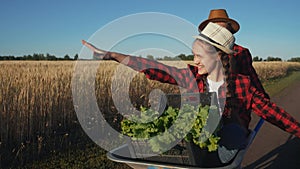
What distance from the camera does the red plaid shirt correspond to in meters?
2.14

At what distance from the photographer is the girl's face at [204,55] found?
2.26m

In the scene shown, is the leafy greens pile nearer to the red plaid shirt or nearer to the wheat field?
the red plaid shirt

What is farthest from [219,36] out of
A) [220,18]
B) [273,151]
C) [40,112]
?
[40,112]

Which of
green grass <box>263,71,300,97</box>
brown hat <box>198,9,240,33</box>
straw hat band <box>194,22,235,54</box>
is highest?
brown hat <box>198,9,240,33</box>

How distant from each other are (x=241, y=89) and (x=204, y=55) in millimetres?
374

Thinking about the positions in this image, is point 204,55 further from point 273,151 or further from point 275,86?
point 275,86

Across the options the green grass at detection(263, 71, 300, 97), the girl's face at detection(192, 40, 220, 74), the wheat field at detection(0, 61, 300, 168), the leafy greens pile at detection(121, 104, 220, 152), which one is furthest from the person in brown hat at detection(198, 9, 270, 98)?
the green grass at detection(263, 71, 300, 97)

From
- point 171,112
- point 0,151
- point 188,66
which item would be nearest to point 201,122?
point 171,112

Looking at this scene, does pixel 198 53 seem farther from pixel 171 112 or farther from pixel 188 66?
pixel 171 112

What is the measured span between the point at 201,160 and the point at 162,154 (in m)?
0.23

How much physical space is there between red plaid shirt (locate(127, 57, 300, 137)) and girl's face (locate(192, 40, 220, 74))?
0.61 ft

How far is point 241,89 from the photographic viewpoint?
228 cm

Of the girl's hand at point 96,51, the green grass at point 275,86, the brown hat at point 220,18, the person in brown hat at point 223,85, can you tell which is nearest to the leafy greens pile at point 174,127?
the person in brown hat at point 223,85

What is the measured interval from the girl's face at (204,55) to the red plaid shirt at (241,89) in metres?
0.19
